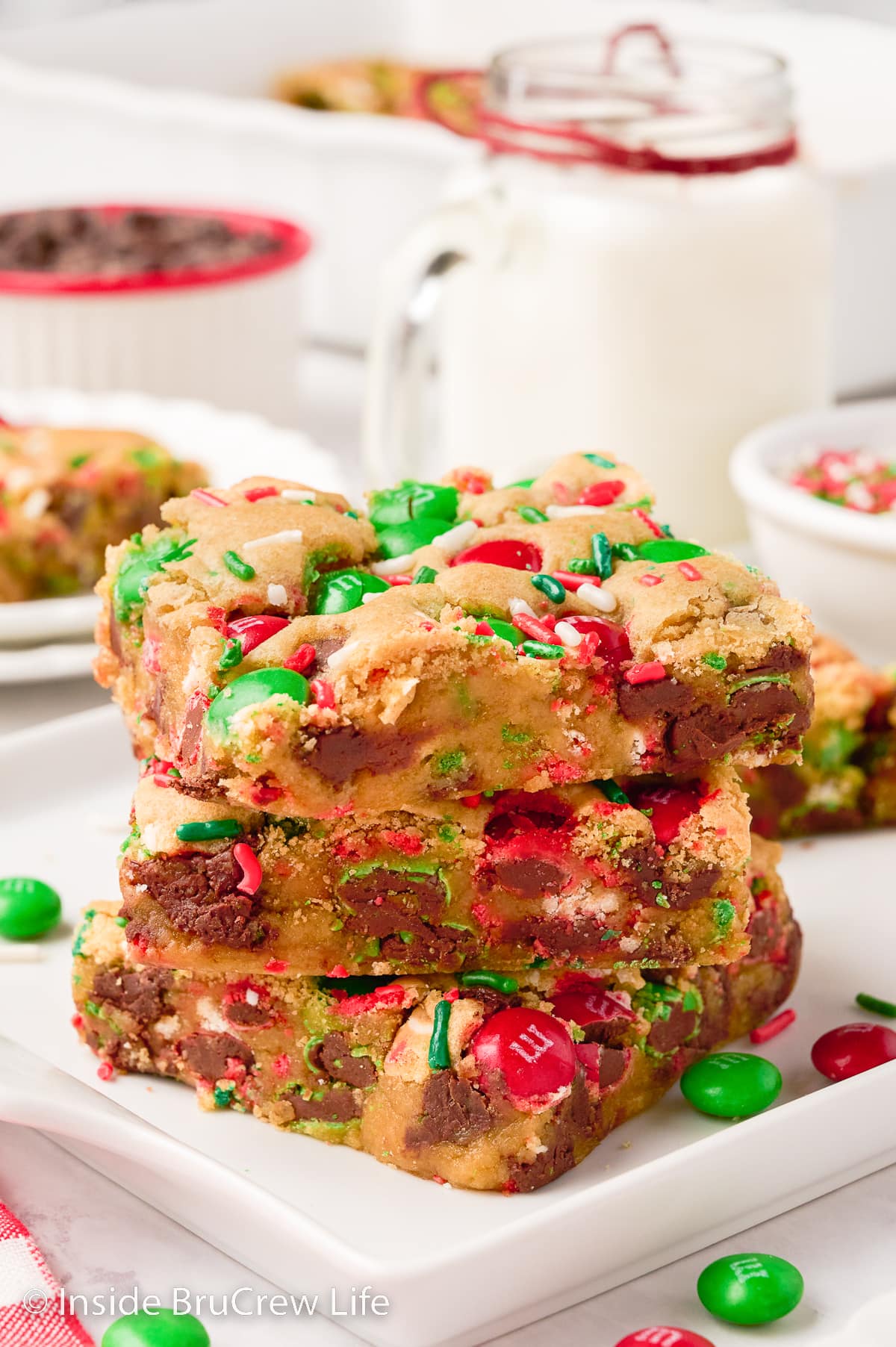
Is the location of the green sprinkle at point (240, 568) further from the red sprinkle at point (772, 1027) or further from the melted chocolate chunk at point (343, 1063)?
the red sprinkle at point (772, 1027)

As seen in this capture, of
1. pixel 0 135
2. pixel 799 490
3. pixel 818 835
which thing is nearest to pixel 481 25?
pixel 0 135

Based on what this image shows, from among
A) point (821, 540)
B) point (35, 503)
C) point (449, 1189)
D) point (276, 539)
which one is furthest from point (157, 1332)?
point (35, 503)

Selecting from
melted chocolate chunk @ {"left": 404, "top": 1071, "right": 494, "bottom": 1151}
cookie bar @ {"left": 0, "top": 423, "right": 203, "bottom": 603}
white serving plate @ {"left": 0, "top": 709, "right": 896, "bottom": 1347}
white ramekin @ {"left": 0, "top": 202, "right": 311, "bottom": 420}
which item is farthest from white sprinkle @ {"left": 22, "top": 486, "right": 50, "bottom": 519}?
melted chocolate chunk @ {"left": 404, "top": 1071, "right": 494, "bottom": 1151}

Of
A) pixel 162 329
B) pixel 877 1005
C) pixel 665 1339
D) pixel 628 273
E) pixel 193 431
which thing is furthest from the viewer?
pixel 162 329

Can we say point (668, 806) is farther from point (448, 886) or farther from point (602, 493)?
point (602, 493)

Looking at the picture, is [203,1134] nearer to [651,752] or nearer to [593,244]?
[651,752]

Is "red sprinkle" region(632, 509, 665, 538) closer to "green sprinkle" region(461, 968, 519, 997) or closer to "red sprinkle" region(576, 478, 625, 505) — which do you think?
"red sprinkle" region(576, 478, 625, 505)

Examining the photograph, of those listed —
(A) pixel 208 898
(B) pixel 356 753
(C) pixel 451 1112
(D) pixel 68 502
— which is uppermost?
(B) pixel 356 753
